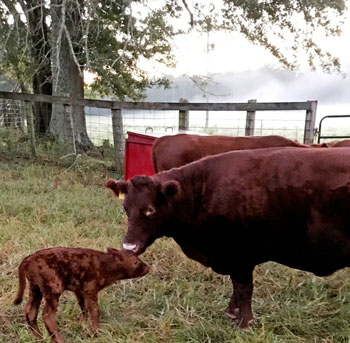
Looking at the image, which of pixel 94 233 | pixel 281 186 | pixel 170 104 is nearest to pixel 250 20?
pixel 170 104

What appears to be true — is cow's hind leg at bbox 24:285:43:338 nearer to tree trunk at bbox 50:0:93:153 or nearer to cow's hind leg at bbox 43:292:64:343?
cow's hind leg at bbox 43:292:64:343

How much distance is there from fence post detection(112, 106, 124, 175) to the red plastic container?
4.26 feet

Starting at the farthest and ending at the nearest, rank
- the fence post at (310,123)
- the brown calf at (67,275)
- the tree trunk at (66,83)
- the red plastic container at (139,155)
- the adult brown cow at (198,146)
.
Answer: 1. the tree trunk at (66,83)
2. the fence post at (310,123)
3. the red plastic container at (139,155)
4. the adult brown cow at (198,146)
5. the brown calf at (67,275)

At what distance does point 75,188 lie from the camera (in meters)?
6.19

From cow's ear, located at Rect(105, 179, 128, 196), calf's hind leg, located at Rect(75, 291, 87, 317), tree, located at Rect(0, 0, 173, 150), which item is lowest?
calf's hind leg, located at Rect(75, 291, 87, 317)

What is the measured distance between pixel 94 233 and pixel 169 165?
1058 mm

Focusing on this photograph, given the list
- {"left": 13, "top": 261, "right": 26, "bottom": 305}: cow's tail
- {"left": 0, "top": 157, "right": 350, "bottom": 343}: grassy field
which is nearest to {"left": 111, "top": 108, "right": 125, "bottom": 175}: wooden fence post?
{"left": 0, "top": 157, "right": 350, "bottom": 343}: grassy field

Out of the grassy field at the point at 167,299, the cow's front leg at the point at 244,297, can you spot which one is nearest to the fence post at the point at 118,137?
the grassy field at the point at 167,299

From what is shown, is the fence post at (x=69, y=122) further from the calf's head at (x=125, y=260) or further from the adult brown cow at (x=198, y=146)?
the calf's head at (x=125, y=260)

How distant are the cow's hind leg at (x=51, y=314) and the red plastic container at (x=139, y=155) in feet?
10.3

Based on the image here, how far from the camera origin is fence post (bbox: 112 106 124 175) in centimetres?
712

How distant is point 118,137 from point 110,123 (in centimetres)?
64

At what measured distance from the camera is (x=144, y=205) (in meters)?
2.54

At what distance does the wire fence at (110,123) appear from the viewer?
258 inches
